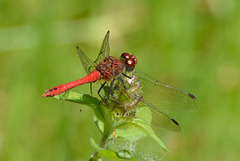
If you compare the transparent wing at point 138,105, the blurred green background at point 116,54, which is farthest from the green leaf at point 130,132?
the blurred green background at point 116,54

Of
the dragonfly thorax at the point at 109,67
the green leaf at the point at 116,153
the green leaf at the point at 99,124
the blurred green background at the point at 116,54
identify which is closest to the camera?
the green leaf at the point at 116,153

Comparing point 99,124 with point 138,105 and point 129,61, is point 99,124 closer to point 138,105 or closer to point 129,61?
point 138,105

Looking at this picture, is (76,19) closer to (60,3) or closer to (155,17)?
(60,3)

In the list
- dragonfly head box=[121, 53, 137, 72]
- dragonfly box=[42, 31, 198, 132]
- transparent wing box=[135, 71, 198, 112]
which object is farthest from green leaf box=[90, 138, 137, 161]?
dragonfly head box=[121, 53, 137, 72]

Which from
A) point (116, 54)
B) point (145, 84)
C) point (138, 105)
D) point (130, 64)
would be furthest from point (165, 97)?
point (116, 54)

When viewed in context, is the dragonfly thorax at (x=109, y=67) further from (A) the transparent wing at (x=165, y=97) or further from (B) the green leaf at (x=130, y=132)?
(B) the green leaf at (x=130, y=132)

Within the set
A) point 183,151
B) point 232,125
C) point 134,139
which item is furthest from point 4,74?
point 134,139

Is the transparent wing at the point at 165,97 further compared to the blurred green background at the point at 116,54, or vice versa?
the blurred green background at the point at 116,54
